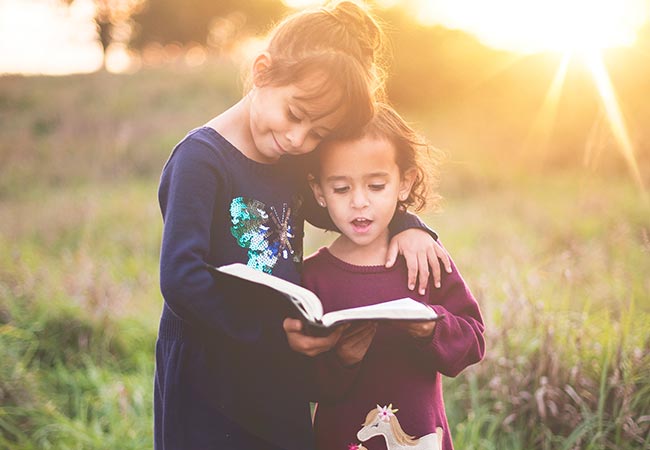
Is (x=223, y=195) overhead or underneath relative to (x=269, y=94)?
underneath

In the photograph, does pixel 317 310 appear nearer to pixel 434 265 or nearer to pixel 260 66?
pixel 434 265

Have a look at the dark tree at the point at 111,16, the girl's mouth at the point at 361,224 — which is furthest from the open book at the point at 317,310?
the dark tree at the point at 111,16

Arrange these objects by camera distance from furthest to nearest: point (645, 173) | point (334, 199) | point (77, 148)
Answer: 1. point (77, 148)
2. point (645, 173)
3. point (334, 199)

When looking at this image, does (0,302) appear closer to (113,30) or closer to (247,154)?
(247,154)

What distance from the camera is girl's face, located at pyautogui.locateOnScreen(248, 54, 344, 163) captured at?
1873 millimetres

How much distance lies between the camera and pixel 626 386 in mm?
2734

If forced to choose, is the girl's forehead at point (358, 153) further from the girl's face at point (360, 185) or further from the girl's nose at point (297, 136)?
the girl's nose at point (297, 136)

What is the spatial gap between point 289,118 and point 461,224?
6.21 metres

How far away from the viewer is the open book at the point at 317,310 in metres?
1.50

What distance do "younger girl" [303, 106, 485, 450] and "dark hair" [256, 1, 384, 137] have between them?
0.31ft

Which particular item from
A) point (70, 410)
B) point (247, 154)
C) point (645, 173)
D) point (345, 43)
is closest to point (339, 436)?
point (247, 154)

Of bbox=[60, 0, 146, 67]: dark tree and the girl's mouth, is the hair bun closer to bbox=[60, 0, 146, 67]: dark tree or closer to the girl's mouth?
the girl's mouth

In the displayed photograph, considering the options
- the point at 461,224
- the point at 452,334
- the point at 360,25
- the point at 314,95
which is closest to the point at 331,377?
the point at 452,334

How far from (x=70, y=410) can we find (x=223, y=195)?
8.27 ft
